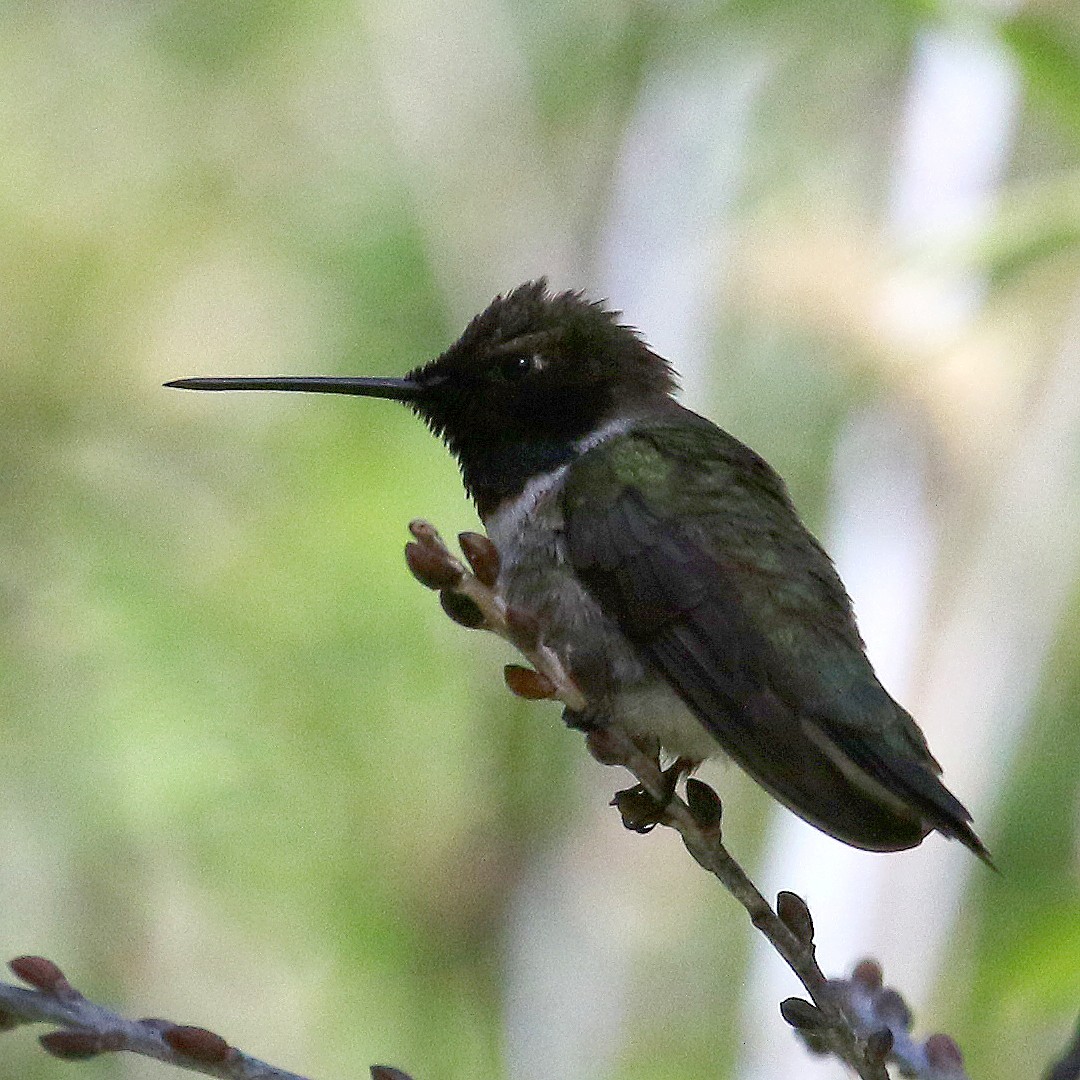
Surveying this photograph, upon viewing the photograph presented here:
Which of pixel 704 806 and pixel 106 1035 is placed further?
pixel 704 806

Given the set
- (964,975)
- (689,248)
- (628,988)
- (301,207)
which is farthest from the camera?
(301,207)

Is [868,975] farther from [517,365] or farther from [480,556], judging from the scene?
[517,365]

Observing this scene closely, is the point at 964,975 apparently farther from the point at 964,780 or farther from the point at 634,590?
the point at 634,590

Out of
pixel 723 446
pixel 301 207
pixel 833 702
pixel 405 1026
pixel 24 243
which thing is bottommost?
pixel 405 1026

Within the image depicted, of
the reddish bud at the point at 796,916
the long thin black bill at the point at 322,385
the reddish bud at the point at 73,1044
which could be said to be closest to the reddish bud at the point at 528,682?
the reddish bud at the point at 796,916

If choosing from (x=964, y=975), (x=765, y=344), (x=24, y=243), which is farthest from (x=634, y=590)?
(x=24, y=243)

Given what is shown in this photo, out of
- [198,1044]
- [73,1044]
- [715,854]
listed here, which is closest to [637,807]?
[715,854]

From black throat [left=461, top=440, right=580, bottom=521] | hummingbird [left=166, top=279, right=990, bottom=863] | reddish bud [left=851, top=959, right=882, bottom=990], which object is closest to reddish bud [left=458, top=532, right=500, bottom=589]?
hummingbird [left=166, top=279, right=990, bottom=863]

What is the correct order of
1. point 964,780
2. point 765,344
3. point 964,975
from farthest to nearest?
point 765,344 → point 964,975 → point 964,780
